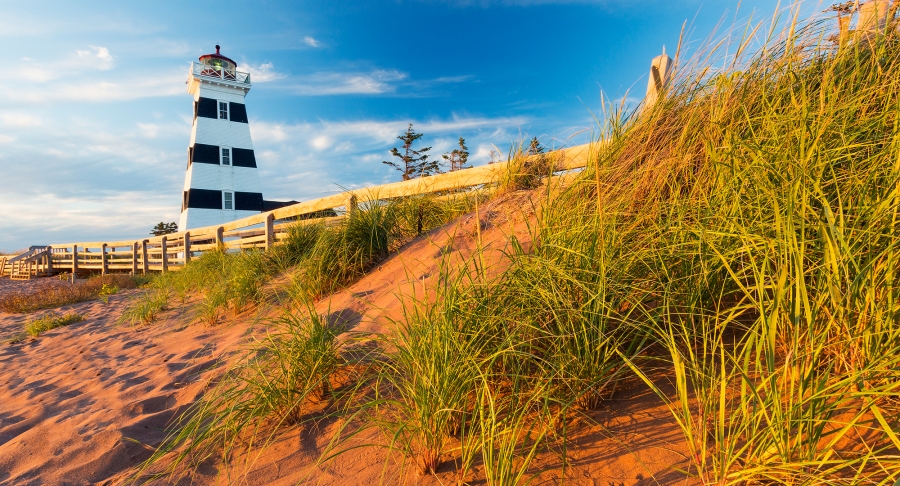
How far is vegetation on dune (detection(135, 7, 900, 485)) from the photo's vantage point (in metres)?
1.28

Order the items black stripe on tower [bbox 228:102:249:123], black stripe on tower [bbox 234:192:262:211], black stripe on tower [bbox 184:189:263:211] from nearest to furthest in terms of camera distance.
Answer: black stripe on tower [bbox 184:189:263:211], black stripe on tower [bbox 234:192:262:211], black stripe on tower [bbox 228:102:249:123]

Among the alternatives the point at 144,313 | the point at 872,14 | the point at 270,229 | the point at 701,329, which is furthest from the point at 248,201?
the point at 701,329

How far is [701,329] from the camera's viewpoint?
1913 millimetres

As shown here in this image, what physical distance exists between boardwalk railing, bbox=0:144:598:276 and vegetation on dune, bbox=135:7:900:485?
0.93m

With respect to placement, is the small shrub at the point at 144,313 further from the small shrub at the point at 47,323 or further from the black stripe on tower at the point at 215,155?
the black stripe on tower at the point at 215,155

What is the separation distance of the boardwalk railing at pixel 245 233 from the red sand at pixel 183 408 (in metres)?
0.85

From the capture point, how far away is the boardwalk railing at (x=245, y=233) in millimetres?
5512

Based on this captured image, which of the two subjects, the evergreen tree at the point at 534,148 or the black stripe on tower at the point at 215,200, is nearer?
the evergreen tree at the point at 534,148

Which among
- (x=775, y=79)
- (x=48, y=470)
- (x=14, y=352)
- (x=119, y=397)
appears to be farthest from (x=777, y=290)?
(x=14, y=352)

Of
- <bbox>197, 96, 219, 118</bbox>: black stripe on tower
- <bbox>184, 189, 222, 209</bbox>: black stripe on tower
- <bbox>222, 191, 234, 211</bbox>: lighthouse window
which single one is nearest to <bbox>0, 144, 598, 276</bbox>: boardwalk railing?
<bbox>184, 189, 222, 209</bbox>: black stripe on tower

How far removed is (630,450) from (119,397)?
341cm

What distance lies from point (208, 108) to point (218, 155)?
127 inches

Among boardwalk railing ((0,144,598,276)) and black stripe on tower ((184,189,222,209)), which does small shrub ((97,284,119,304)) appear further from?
black stripe on tower ((184,189,222,209))

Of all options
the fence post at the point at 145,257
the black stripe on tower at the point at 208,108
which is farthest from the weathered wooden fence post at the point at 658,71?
the black stripe on tower at the point at 208,108
